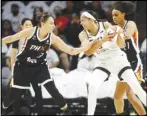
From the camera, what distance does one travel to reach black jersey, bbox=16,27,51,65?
672 centimetres

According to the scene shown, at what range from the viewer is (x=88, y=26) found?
669 centimetres

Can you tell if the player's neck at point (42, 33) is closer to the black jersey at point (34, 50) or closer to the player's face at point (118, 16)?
the black jersey at point (34, 50)

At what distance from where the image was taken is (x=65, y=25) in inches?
382

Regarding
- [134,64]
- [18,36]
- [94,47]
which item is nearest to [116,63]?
[94,47]

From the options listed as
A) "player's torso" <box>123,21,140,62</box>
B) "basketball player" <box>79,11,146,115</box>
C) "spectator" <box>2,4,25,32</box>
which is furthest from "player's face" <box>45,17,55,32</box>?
"spectator" <box>2,4,25,32</box>

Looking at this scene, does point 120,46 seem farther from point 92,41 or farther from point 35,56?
point 35,56

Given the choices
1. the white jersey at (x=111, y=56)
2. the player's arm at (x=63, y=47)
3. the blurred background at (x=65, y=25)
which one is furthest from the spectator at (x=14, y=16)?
the white jersey at (x=111, y=56)

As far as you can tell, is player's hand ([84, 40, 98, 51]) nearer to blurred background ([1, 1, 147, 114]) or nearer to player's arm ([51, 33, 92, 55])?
player's arm ([51, 33, 92, 55])

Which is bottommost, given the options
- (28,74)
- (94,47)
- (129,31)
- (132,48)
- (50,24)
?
(28,74)

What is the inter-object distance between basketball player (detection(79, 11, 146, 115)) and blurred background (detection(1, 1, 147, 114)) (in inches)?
58.7

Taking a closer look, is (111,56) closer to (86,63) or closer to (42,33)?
(42,33)

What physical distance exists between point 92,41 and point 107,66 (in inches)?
17.4

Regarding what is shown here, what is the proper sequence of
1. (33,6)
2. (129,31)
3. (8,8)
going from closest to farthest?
(129,31)
(8,8)
(33,6)

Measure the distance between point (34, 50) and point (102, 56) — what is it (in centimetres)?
86
